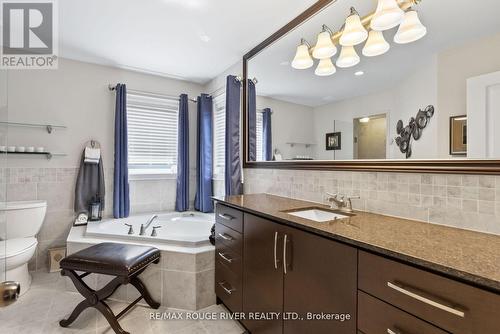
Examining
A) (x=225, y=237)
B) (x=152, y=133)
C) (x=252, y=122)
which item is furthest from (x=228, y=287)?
(x=152, y=133)

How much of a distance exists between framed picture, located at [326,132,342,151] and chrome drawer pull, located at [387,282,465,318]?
3.43ft

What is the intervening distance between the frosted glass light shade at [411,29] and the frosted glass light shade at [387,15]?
3 cm

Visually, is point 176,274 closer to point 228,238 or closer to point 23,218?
point 228,238

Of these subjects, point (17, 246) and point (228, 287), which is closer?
point (228, 287)

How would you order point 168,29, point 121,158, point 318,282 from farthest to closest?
point 121,158, point 168,29, point 318,282

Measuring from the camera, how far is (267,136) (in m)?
2.38

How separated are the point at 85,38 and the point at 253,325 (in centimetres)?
277

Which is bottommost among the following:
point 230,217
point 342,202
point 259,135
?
point 230,217

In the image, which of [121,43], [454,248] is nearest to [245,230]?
[454,248]

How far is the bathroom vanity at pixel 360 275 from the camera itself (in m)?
0.70

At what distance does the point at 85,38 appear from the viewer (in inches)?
90.0

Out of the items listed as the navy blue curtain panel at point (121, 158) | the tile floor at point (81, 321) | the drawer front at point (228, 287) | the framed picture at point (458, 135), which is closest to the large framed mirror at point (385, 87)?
the framed picture at point (458, 135)

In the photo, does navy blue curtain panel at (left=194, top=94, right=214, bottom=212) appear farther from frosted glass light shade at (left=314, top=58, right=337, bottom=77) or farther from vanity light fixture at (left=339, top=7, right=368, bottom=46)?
vanity light fixture at (left=339, top=7, right=368, bottom=46)

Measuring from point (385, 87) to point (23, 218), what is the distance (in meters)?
3.12
